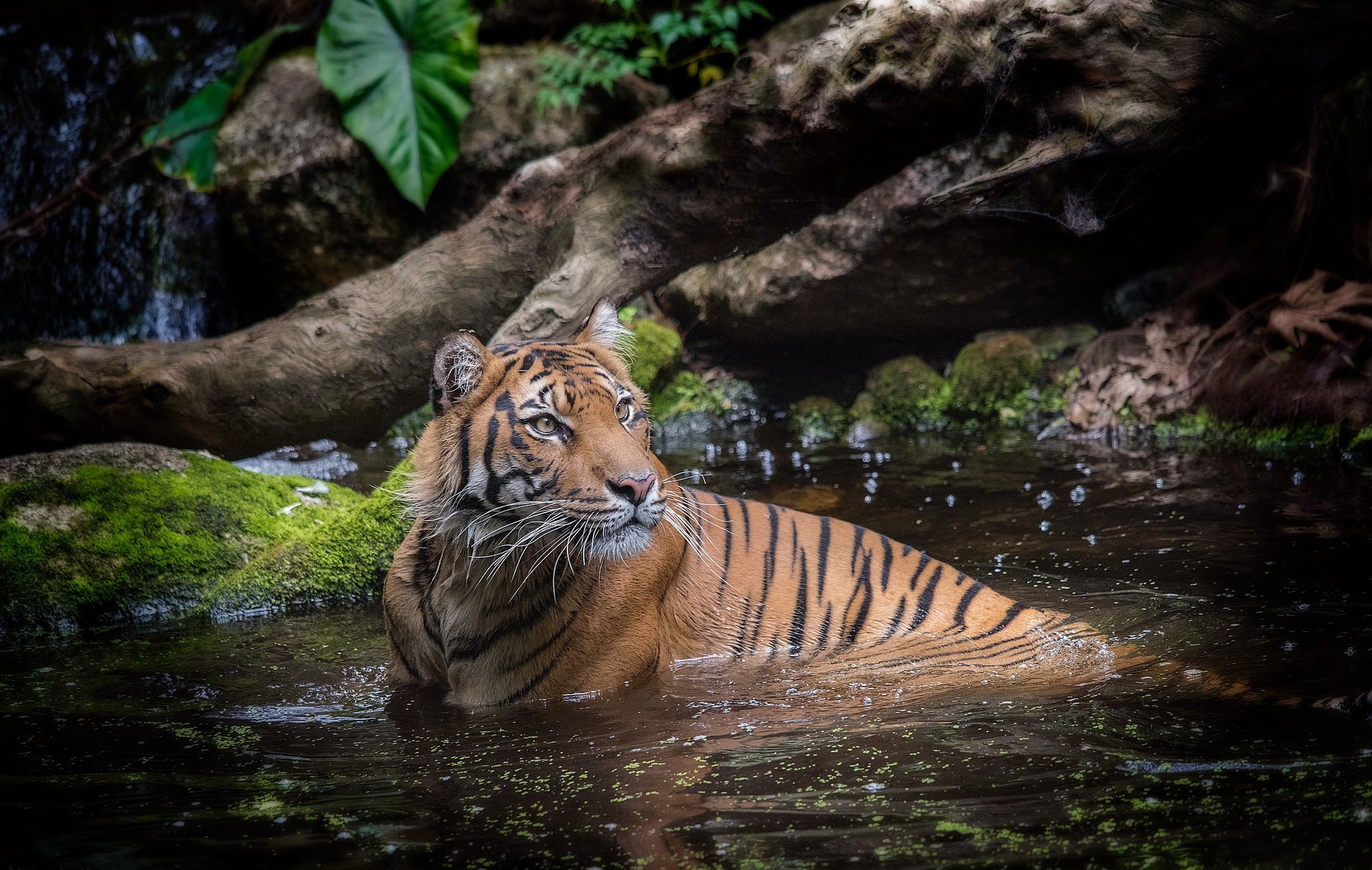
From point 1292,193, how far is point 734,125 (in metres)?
4.60

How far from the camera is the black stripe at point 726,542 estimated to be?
373cm

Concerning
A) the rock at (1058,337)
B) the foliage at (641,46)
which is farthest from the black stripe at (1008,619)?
the foliage at (641,46)

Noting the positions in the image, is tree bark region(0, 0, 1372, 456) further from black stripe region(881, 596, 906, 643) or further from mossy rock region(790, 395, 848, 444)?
mossy rock region(790, 395, 848, 444)

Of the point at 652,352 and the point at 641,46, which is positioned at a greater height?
the point at 641,46

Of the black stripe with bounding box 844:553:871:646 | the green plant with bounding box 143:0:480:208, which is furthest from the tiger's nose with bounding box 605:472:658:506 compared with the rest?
the green plant with bounding box 143:0:480:208

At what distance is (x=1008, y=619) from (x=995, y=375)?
16.7 ft

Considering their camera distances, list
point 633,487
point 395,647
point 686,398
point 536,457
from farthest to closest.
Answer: point 686,398
point 395,647
point 536,457
point 633,487

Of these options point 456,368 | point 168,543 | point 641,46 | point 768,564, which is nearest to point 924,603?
point 768,564

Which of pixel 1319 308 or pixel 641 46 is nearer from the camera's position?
pixel 1319 308

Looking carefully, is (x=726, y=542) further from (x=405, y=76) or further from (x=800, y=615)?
(x=405, y=76)

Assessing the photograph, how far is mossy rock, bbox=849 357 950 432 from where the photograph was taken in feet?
27.9

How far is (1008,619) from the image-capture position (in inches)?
142

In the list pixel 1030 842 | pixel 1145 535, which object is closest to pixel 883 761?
pixel 1030 842

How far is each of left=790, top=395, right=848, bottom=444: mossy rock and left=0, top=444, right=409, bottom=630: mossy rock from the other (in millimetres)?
4115
